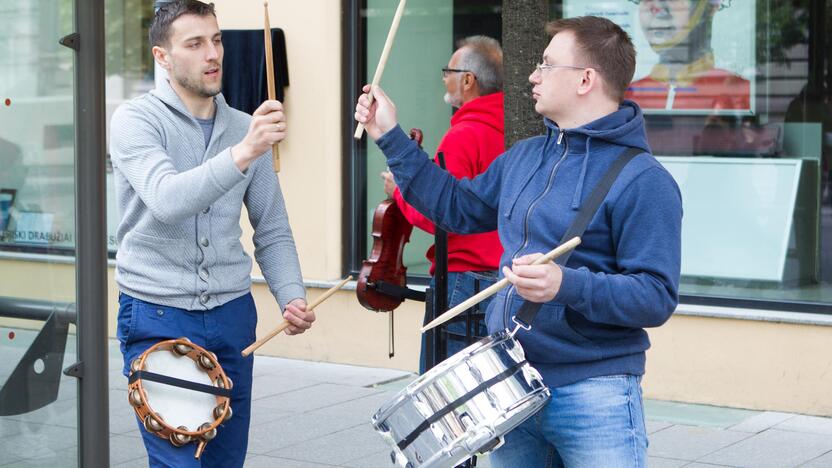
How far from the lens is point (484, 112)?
5.17m

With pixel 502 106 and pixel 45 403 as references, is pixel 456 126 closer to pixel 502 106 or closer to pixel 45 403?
pixel 502 106

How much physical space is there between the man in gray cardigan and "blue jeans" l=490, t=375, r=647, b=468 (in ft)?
3.34

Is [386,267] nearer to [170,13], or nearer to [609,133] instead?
[170,13]

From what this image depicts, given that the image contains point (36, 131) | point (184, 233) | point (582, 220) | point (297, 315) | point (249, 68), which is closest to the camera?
point (582, 220)

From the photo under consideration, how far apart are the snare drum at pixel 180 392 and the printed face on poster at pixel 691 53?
4.56 meters

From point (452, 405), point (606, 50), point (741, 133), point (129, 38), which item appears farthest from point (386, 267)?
point (129, 38)

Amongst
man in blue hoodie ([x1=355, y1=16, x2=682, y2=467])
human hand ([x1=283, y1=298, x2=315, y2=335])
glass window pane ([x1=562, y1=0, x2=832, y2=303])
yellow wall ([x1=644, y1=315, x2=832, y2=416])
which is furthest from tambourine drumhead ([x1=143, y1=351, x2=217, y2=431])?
glass window pane ([x1=562, y1=0, x2=832, y2=303])

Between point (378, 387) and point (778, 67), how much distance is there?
2939 mm

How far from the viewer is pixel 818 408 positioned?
6598mm

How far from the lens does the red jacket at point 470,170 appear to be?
4.96 meters

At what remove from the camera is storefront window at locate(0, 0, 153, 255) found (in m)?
4.17

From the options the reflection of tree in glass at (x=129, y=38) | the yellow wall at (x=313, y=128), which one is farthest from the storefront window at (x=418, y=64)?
the reflection of tree in glass at (x=129, y=38)

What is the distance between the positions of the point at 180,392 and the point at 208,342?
18 cm

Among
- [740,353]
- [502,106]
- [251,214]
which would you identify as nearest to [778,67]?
[740,353]
